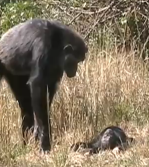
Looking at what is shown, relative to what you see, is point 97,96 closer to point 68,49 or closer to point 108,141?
point 68,49

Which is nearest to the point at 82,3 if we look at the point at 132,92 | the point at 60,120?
the point at 132,92

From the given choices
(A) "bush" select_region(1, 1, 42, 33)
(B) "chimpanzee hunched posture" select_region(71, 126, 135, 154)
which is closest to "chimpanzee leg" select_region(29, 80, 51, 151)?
(B) "chimpanzee hunched posture" select_region(71, 126, 135, 154)

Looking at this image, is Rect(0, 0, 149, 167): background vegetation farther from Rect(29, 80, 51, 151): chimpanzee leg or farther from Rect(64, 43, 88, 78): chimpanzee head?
Rect(64, 43, 88, 78): chimpanzee head

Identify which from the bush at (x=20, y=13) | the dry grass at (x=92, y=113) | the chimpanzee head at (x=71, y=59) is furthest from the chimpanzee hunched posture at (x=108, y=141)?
the bush at (x=20, y=13)

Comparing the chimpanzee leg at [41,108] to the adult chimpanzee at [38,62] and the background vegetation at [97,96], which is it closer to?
the adult chimpanzee at [38,62]

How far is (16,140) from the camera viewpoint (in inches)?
265

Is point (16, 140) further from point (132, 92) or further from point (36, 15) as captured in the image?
point (36, 15)

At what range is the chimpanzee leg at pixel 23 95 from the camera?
7.45 meters

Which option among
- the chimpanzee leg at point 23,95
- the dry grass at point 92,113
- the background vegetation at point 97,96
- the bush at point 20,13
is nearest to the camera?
the dry grass at point 92,113

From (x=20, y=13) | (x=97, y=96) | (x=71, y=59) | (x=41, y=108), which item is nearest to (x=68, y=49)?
(x=71, y=59)

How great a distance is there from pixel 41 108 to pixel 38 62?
52 centimetres

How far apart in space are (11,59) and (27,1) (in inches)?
220

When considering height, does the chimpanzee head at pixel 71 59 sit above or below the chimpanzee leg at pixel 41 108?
above

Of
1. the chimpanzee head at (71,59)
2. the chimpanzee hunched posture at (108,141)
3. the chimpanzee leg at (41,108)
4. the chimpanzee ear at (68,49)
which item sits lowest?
the chimpanzee hunched posture at (108,141)
